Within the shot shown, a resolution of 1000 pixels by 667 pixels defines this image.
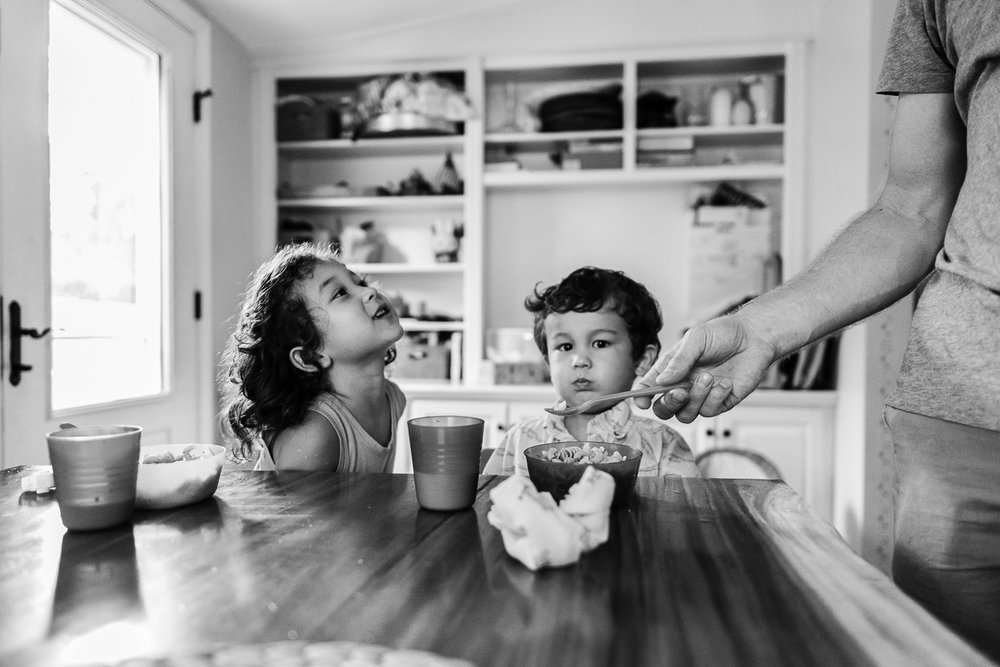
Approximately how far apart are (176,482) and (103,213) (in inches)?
78.5

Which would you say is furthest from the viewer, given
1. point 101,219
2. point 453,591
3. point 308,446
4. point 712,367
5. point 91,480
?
point 101,219

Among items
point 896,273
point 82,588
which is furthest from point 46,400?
point 896,273

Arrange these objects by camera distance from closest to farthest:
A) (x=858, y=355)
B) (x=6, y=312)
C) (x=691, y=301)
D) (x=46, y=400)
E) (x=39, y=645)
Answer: (x=39, y=645), (x=6, y=312), (x=46, y=400), (x=858, y=355), (x=691, y=301)

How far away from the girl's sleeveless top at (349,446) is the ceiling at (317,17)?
2.16m

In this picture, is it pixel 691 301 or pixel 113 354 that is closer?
pixel 113 354

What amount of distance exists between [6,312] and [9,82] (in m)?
0.65

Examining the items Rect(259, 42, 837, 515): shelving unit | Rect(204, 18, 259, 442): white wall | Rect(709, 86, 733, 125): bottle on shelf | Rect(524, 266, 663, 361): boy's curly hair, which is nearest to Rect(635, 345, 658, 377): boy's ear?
Rect(524, 266, 663, 361): boy's curly hair

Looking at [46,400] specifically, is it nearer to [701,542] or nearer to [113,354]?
[113,354]

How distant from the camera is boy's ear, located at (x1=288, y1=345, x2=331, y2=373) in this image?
156cm

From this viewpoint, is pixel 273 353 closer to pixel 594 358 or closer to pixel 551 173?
pixel 594 358

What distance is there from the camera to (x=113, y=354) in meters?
2.51

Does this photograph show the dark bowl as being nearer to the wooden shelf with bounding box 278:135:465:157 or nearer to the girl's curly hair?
the girl's curly hair

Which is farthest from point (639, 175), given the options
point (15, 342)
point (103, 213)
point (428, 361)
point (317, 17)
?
point (15, 342)

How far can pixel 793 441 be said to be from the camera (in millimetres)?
2896
